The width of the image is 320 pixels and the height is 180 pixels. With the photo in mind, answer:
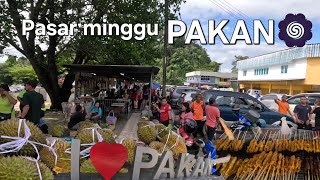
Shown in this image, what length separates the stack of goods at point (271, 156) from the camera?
4.82 metres

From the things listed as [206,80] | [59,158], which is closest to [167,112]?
[59,158]

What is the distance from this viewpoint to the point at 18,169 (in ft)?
4.72

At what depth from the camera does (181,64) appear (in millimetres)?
63625

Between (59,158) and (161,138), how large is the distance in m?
1.14

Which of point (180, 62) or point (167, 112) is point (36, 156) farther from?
point (180, 62)

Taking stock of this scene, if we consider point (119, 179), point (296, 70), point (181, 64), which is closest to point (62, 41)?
point (119, 179)

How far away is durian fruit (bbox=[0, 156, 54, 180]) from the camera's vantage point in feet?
4.69

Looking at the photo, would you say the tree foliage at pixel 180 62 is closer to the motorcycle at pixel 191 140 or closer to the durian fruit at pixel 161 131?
the motorcycle at pixel 191 140

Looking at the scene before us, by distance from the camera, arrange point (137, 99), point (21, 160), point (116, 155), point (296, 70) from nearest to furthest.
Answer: point (21, 160) < point (116, 155) < point (137, 99) < point (296, 70)

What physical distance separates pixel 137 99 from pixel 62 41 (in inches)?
199

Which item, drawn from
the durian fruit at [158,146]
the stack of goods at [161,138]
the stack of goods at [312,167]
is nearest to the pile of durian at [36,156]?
the durian fruit at [158,146]

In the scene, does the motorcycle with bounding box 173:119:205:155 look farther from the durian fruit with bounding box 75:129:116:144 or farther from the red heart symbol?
the red heart symbol

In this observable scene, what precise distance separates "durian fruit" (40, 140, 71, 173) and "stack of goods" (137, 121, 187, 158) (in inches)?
32.1

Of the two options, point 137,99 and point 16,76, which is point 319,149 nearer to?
point 137,99
